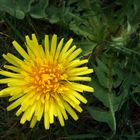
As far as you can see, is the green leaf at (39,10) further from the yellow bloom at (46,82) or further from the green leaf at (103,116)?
the green leaf at (103,116)

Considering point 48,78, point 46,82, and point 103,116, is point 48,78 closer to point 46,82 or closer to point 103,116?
point 46,82

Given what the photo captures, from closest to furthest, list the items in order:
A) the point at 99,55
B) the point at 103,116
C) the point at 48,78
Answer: the point at 48,78
the point at 103,116
the point at 99,55

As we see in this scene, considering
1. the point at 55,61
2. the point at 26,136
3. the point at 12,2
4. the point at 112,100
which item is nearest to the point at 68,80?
the point at 55,61

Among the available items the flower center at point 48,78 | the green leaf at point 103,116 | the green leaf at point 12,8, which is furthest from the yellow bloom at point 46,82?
the green leaf at point 12,8

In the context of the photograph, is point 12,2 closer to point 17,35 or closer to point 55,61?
point 17,35

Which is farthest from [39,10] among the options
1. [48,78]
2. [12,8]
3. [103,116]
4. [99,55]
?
[103,116]

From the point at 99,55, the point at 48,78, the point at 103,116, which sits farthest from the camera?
the point at 99,55

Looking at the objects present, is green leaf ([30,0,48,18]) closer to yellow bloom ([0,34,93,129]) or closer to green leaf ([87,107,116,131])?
yellow bloom ([0,34,93,129])
